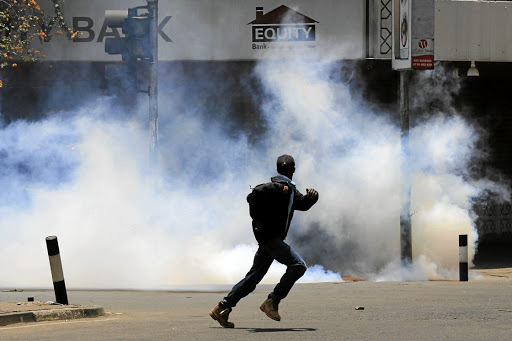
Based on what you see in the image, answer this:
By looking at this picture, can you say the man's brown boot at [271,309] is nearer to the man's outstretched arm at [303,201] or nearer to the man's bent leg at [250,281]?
the man's bent leg at [250,281]

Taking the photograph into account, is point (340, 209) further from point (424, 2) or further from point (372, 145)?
point (424, 2)

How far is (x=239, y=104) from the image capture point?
21125 millimetres

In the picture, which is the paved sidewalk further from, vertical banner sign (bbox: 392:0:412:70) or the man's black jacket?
vertical banner sign (bbox: 392:0:412:70)

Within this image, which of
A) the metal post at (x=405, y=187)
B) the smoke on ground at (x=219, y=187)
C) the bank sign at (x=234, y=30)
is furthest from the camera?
the bank sign at (x=234, y=30)

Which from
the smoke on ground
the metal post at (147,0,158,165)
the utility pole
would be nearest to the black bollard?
the smoke on ground

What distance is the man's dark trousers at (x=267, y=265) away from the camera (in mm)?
9055

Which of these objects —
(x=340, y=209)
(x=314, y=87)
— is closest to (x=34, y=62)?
(x=314, y=87)

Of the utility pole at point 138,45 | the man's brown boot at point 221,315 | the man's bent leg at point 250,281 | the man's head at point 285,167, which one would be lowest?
the man's brown boot at point 221,315

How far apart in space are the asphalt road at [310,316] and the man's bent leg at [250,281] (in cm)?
24

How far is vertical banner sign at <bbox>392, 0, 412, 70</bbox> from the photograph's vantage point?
17188 mm

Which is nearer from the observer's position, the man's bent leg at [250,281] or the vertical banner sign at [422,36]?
the man's bent leg at [250,281]

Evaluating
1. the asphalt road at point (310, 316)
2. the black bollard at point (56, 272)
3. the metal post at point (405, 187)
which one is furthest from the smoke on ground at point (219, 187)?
the black bollard at point (56, 272)

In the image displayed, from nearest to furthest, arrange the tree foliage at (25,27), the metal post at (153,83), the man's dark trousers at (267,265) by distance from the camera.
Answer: the man's dark trousers at (267,265) < the metal post at (153,83) < the tree foliage at (25,27)

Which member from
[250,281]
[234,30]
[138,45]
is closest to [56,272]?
[250,281]
